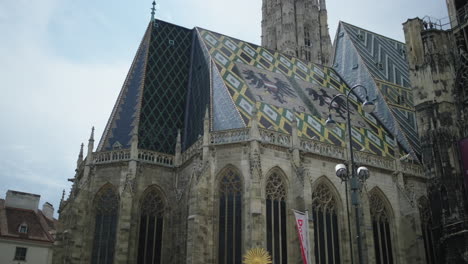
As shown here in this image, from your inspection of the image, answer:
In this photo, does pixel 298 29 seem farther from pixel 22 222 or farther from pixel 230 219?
pixel 22 222

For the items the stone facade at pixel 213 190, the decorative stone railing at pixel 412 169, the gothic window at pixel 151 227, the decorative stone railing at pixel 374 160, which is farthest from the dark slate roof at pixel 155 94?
the decorative stone railing at pixel 412 169

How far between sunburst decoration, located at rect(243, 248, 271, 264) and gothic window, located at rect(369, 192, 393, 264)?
6604 mm

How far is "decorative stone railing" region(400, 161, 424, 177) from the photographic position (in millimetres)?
23562

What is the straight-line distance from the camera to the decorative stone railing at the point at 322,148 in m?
20.9

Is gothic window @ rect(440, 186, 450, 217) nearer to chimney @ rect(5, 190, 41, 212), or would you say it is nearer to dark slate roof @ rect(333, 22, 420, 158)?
dark slate roof @ rect(333, 22, 420, 158)

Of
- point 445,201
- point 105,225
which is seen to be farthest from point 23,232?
point 445,201

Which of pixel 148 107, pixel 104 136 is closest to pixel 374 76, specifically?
pixel 148 107

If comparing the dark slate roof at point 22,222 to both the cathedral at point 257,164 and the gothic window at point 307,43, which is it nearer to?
the cathedral at point 257,164

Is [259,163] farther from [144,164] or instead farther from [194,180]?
[144,164]

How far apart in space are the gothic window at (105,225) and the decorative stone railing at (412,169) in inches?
522

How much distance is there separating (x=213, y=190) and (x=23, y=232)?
14.9 meters

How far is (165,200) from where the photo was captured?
70.1ft

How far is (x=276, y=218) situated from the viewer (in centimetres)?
1916

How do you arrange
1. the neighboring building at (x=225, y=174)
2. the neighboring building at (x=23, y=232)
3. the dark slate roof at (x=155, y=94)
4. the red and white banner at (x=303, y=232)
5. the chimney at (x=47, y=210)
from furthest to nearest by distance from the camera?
the chimney at (x=47, y=210) → the neighboring building at (x=23, y=232) → the dark slate roof at (x=155, y=94) → the neighboring building at (x=225, y=174) → the red and white banner at (x=303, y=232)
